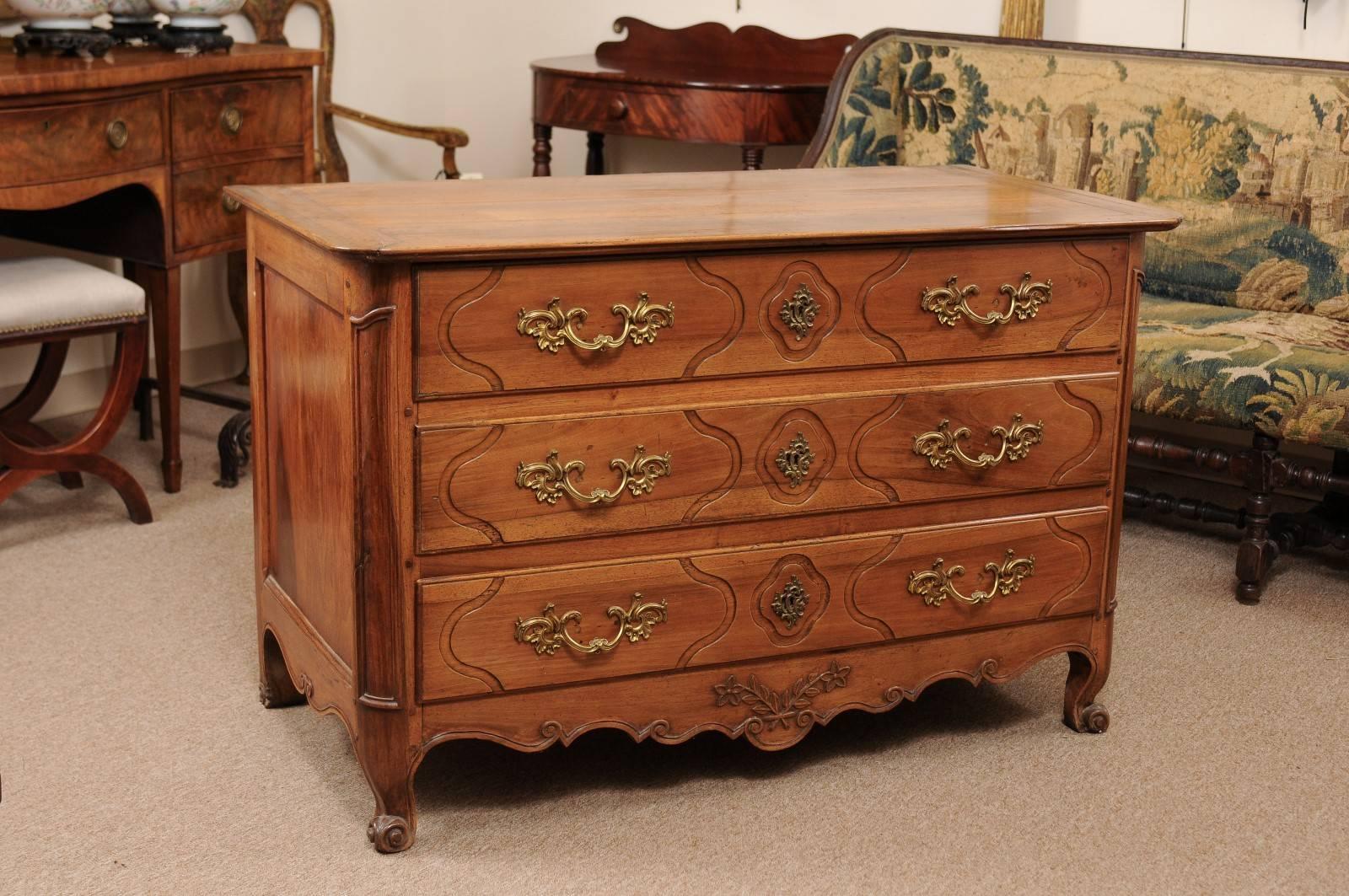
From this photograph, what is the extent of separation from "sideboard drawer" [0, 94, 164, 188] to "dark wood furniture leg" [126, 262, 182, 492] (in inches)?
12.4

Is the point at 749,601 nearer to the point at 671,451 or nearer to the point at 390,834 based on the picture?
the point at 671,451

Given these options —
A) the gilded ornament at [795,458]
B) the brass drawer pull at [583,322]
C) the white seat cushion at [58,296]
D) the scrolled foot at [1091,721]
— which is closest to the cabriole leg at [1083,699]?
the scrolled foot at [1091,721]

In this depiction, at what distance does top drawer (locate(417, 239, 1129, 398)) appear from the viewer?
2145 millimetres

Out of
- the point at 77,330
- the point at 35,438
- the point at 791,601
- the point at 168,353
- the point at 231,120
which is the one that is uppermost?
the point at 231,120

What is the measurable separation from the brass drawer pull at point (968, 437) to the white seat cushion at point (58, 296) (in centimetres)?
193

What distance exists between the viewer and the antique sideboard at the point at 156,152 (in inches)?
129

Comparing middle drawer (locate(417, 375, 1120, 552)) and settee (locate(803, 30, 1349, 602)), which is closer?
middle drawer (locate(417, 375, 1120, 552))

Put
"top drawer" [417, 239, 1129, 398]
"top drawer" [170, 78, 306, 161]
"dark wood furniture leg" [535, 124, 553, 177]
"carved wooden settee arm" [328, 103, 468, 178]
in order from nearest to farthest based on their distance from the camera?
"top drawer" [417, 239, 1129, 398] → "top drawer" [170, 78, 306, 161] → "carved wooden settee arm" [328, 103, 468, 178] → "dark wood furniture leg" [535, 124, 553, 177]

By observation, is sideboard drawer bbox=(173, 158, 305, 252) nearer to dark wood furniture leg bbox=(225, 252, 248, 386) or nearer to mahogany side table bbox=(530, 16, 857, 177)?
dark wood furniture leg bbox=(225, 252, 248, 386)

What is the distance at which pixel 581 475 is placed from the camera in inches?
88.3

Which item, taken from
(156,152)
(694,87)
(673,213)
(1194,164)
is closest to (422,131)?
(694,87)

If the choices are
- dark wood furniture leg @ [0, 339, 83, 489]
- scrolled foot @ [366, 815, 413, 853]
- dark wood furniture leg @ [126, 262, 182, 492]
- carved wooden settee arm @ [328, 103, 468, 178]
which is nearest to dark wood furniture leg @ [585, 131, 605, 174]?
carved wooden settee arm @ [328, 103, 468, 178]

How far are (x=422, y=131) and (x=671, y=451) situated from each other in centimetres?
259

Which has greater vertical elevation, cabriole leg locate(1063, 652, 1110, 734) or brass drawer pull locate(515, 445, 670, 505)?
brass drawer pull locate(515, 445, 670, 505)
